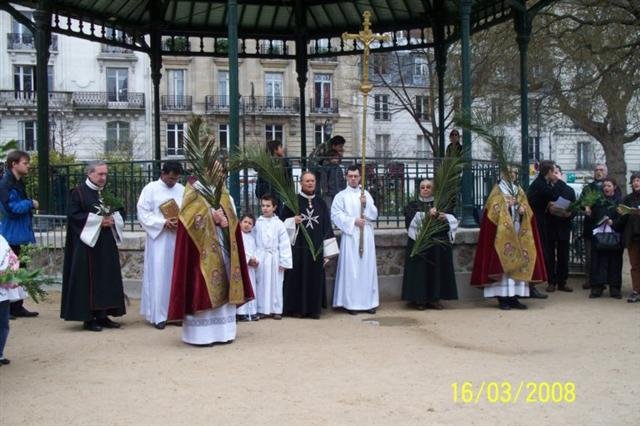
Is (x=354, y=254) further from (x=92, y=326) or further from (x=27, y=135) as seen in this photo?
(x=27, y=135)

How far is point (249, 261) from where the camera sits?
955cm

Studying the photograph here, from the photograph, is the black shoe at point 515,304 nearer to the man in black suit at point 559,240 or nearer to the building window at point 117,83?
the man in black suit at point 559,240

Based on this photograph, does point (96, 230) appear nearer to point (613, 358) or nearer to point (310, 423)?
point (310, 423)

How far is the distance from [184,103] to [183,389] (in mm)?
42184

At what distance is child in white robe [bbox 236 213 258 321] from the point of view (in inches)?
377

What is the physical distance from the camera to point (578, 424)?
528cm

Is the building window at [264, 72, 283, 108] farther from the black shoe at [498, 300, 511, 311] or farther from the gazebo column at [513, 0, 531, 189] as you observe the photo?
the black shoe at [498, 300, 511, 311]

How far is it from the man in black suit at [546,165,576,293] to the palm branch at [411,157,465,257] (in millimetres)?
2051

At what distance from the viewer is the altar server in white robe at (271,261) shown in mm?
9703

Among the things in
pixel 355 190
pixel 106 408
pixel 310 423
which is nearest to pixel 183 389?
pixel 106 408

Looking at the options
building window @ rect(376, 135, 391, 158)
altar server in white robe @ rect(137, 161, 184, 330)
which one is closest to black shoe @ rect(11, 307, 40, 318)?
altar server in white robe @ rect(137, 161, 184, 330)

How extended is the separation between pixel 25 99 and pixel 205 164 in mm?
42429
